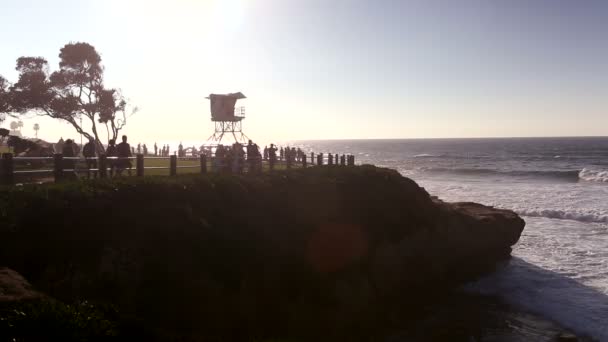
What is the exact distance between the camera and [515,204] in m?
32.1

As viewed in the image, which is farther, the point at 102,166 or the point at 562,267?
the point at 562,267

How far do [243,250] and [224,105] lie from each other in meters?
27.8

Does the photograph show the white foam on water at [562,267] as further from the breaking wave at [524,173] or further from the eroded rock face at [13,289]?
the breaking wave at [524,173]

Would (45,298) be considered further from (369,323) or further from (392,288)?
(392,288)

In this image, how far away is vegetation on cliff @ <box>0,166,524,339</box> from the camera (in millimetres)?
7695

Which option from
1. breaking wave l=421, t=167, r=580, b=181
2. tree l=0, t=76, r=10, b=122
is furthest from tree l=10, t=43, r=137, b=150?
breaking wave l=421, t=167, r=580, b=181

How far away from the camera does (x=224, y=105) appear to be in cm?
3669

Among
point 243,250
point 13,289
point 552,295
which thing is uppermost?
point 13,289

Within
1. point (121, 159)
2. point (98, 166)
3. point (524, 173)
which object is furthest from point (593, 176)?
point (98, 166)

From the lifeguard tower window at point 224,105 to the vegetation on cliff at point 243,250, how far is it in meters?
20.8

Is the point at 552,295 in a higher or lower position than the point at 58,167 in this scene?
lower

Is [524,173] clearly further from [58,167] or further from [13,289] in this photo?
[13,289]

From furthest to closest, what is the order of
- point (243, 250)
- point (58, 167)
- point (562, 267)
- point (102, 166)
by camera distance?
point (562, 267)
point (102, 166)
point (58, 167)
point (243, 250)

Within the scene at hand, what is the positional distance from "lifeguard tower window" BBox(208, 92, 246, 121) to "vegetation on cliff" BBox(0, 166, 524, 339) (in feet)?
68.3
